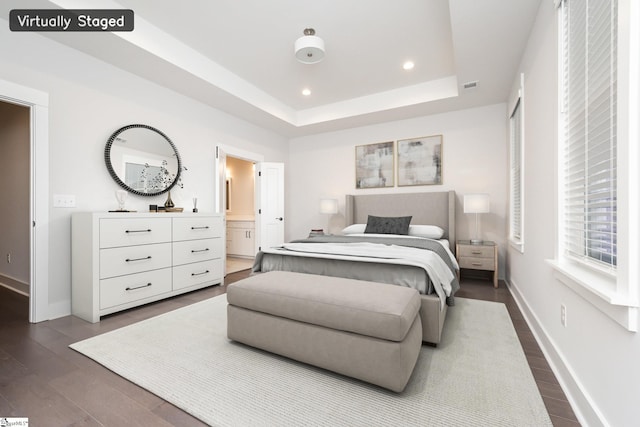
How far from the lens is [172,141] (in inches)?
142

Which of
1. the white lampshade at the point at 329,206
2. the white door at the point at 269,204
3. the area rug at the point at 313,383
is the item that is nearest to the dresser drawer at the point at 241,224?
the white door at the point at 269,204

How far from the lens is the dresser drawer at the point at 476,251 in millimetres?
3635

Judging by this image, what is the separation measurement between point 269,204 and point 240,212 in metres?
1.76

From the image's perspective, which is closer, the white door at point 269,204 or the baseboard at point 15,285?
the baseboard at point 15,285

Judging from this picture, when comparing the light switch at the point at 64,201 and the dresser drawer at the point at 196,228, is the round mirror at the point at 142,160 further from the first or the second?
the dresser drawer at the point at 196,228

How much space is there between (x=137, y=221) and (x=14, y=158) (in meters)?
2.10

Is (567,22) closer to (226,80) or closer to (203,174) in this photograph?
(226,80)

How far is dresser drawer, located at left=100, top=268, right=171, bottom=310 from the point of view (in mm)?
2555

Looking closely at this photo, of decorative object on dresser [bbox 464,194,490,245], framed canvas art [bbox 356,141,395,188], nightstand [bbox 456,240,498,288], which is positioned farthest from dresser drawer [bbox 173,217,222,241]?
decorative object on dresser [bbox 464,194,490,245]

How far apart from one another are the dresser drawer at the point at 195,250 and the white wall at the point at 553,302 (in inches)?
134

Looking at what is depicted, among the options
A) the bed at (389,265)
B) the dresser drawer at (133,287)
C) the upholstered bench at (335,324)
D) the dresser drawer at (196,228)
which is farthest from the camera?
the dresser drawer at (196,228)

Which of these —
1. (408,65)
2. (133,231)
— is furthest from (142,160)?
(408,65)

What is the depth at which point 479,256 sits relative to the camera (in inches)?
145

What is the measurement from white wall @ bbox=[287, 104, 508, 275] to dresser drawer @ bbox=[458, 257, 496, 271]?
574 mm
